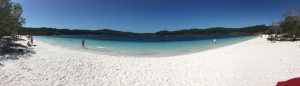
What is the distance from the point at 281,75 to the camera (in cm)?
1027

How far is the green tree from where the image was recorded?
20906 mm

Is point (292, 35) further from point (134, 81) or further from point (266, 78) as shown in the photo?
point (134, 81)

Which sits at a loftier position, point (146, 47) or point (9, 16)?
point (9, 16)

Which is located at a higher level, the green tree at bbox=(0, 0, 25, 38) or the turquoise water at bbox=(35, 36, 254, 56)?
the green tree at bbox=(0, 0, 25, 38)

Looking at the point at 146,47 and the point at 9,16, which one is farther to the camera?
the point at 146,47

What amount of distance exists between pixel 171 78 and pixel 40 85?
5470 millimetres

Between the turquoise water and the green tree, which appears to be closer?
the green tree

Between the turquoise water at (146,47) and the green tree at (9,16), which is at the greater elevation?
the green tree at (9,16)

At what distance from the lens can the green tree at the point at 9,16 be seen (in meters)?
20.9

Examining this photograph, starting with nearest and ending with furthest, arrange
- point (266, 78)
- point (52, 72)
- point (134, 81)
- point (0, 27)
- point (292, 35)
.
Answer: point (266, 78) < point (134, 81) < point (52, 72) < point (0, 27) < point (292, 35)

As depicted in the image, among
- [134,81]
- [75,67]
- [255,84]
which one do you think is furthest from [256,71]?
[75,67]

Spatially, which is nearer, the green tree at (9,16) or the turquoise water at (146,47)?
the green tree at (9,16)

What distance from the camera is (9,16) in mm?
21984

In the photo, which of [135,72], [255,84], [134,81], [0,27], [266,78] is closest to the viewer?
[255,84]
